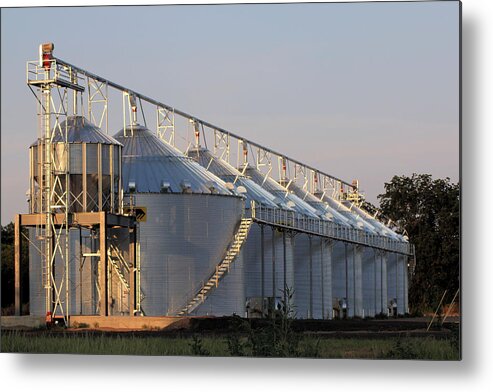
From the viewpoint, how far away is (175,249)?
50.1m

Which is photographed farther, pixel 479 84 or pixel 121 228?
pixel 121 228

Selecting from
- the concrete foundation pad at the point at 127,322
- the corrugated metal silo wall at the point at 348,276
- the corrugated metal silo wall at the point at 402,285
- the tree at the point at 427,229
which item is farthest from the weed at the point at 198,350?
the corrugated metal silo wall at the point at 402,285

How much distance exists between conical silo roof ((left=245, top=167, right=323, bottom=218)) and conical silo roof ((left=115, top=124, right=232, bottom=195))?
1042 centimetres

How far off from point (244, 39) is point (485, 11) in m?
8.31

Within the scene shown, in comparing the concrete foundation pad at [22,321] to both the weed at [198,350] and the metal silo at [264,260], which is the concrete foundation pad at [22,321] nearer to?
the weed at [198,350]

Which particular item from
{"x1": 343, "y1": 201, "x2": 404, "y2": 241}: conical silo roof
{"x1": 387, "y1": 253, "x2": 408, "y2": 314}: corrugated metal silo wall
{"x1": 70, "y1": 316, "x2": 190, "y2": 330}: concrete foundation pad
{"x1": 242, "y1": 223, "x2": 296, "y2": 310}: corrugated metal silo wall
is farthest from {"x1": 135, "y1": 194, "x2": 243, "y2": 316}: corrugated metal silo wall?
{"x1": 387, "y1": 253, "x2": 408, "y2": 314}: corrugated metal silo wall

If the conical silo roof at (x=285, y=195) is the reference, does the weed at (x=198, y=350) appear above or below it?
below

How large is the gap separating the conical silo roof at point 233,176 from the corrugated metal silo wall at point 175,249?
6627mm

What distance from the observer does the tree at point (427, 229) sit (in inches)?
Result: 2493

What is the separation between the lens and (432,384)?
2967 cm

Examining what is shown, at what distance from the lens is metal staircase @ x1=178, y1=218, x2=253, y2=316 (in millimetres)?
50594

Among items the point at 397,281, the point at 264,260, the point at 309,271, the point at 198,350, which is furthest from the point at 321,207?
the point at 198,350

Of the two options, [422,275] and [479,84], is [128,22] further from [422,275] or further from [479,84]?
[422,275]

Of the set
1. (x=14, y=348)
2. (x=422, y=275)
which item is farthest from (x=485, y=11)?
(x=422, y=275)
